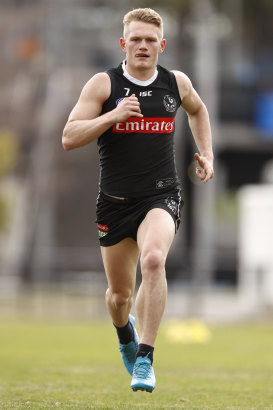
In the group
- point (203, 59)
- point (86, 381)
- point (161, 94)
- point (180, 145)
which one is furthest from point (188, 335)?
point (180, 145)

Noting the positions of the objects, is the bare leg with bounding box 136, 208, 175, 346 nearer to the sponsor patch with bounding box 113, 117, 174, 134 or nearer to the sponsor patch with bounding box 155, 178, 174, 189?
the sponsor patch with bounding box 155, 178, 174, 189

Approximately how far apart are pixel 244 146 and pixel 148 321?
3287 centimetres

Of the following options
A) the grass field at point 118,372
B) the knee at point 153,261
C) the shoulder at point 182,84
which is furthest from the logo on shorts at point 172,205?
the grass field at point 118,372

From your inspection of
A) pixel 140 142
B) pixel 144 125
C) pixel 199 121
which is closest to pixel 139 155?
pixel 140 142

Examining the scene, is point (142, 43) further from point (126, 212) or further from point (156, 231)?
point (156, 231)

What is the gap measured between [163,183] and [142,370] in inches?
58.8

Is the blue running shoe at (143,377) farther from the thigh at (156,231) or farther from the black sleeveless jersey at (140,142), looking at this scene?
the black sleeveless jersey at (140,142)

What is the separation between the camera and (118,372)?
11.3 metres

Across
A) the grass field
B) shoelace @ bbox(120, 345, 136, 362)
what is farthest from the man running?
the grass field

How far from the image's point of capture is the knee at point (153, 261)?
7.00 metres

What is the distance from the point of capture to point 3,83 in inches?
1561

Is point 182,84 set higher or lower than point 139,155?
higher

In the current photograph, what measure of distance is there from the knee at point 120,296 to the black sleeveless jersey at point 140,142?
89cm

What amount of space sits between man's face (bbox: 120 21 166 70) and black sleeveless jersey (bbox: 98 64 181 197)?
174 millimetres
